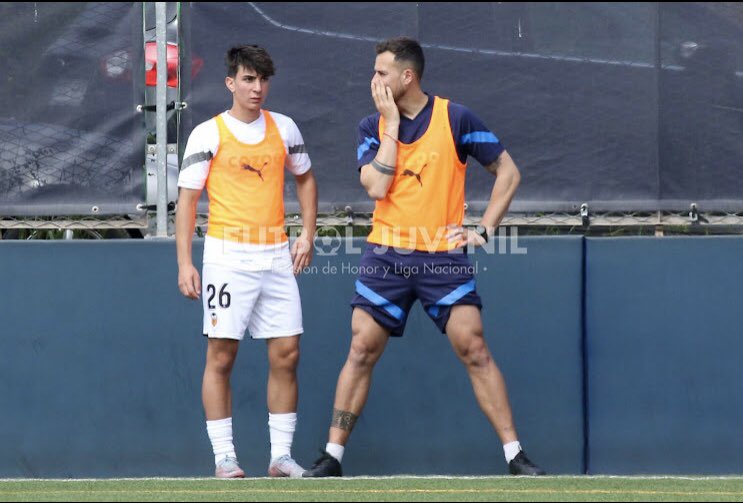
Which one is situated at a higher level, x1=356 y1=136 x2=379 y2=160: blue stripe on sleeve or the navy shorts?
→ x1=356 y1=136 x2=379 y2=160: blue stripe on sleeve

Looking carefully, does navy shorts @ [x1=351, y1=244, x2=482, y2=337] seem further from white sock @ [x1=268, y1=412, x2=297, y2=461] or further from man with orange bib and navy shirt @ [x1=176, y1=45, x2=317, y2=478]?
white sock @ [x1=268, y1=412, x2=297, y2=461]

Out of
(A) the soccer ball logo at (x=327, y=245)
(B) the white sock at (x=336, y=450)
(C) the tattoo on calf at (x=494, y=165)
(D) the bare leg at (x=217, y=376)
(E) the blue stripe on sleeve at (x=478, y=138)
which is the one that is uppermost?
(E) the blue stripe on sleeve at (x=478, y=138)

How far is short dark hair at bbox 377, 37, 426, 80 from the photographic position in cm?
653

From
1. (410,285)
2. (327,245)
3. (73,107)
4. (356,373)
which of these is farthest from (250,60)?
(356,373)

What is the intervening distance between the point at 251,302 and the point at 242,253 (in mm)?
224

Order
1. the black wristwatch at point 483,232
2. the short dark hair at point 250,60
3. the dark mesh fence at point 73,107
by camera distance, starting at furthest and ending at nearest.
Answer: the dark mesh fence at point 73,107
the short dark hair at point 250,60
the black wristwatch at point 483,232

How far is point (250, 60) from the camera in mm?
6609

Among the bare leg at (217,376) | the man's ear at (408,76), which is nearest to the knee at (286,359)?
the bare leg at (217,376)

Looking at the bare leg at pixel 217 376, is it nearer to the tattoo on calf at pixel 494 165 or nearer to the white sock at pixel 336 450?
the white sock at pixel 336 450

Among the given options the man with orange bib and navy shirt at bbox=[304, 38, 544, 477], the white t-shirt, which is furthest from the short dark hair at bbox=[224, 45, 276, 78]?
the man with orange bib and navy shirt at bbox=[304, 38, 544, 477]

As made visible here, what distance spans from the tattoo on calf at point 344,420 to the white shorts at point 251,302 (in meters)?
0.42

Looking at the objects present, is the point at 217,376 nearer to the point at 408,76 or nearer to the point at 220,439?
the point at 220,439

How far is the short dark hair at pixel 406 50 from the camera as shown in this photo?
653 cm

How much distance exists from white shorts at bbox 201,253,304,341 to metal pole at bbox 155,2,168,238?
0.66 meters
